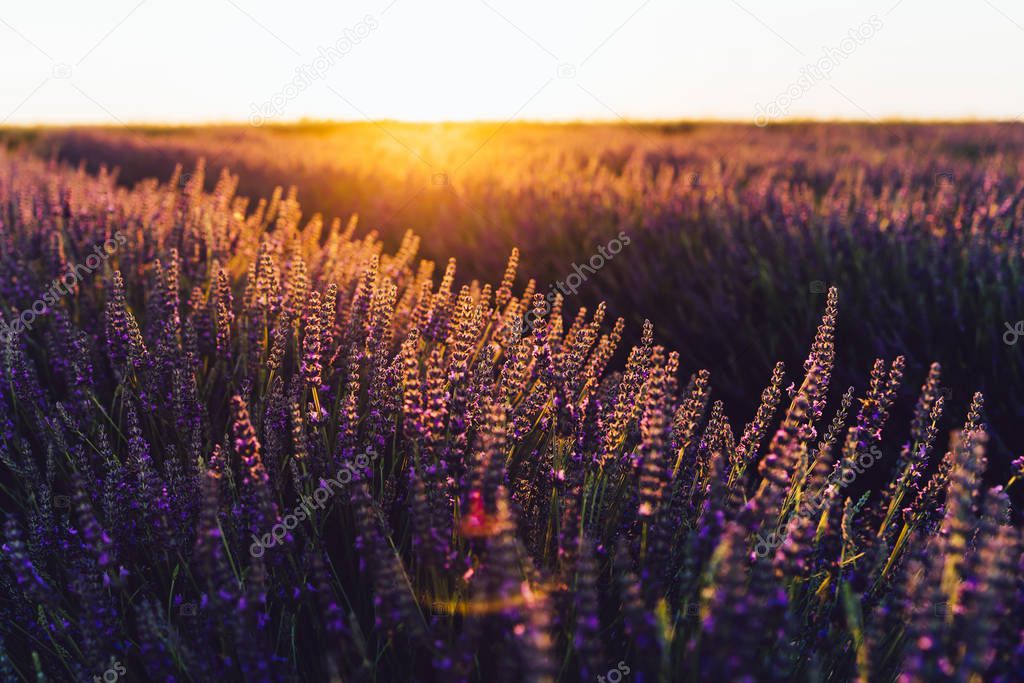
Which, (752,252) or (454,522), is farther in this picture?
(752,252)

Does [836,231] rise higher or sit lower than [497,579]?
higher

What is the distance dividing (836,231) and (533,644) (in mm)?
4327

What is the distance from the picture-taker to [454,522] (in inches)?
68.5

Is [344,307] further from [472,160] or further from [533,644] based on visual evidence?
[472,160]

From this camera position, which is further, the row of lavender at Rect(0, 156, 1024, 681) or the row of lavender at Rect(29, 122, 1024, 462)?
the row of lavender at Rect(29, 122, 1024, 462)

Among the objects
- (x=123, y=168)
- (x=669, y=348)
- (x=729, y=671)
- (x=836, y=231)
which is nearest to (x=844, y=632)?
(x=729, y=671)

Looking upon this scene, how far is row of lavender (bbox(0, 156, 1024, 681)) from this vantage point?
3.99 feet

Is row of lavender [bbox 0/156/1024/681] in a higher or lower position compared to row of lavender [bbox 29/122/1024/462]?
lower

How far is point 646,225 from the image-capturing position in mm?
5234

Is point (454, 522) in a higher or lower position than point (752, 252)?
lower

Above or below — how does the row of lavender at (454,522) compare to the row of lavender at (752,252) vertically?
below

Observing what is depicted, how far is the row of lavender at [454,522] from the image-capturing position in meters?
1.22

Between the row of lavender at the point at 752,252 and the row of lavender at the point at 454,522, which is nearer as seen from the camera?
Result: the row of lavender at the point at 454,522

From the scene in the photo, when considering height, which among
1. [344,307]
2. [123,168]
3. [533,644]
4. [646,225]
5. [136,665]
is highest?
[123,168]
